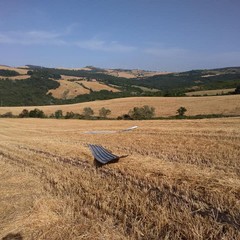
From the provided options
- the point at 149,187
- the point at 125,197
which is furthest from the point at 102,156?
the point at 125,197

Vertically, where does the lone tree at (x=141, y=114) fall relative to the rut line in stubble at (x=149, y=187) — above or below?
below

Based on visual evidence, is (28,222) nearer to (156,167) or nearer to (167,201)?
(167,201)

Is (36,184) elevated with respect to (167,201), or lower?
lower

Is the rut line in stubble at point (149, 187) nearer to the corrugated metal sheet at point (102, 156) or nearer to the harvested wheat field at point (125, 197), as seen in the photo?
the harvested wheat field at point (125, 197)

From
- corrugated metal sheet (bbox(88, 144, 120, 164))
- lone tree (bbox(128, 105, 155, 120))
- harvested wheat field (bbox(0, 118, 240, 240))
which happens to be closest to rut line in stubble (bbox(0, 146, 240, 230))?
harvested wheat field (bbox(0, 118, 240, 240))

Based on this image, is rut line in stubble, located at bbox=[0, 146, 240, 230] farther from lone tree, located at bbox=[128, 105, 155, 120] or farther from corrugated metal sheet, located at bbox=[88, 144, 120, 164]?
lone tree, located at bbox=[128, 105, 155, 120]

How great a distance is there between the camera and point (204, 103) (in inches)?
2382

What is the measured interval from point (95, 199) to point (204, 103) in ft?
181

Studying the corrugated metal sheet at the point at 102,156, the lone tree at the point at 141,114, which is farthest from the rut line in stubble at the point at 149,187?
the lone tree at the point at 141,114

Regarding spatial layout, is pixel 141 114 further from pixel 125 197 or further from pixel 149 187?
pixel 125 197

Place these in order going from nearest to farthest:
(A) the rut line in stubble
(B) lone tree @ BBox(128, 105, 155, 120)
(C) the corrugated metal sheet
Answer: (A) the rut line in stubble → (C) the corrugated metal sheet → (B) lone tree @ BBox(128, 105, 155, 120)

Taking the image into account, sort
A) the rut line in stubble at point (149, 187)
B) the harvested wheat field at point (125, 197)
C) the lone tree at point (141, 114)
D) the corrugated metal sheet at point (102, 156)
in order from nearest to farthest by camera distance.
Result: the harvested wheat field at point (125, 197) < the rut line in stubble at point (149, 187) < the corrugated metal sheet at point (102, 156) < the lone tree at point (141, 114)

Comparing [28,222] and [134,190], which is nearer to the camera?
[28,222]

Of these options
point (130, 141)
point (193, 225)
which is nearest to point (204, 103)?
point (130, 141)
